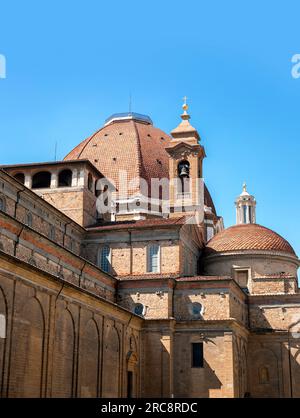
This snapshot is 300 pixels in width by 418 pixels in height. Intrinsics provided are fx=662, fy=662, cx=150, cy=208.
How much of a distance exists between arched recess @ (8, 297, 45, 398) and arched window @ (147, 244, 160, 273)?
1900 centimetres

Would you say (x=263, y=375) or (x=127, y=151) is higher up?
(x=127, y=151)

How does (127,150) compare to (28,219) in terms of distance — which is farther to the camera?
(127,150)

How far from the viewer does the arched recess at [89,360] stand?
32031mm

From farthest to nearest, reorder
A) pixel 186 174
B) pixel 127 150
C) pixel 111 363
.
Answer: pixel 127 150
pixel 186 174
pixel 111 363

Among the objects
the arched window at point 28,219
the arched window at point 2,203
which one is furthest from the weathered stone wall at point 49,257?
the arched window at point 28,219

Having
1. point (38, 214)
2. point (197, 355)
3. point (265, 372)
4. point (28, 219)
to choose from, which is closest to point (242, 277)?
point (265, 372)

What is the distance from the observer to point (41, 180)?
5109cm

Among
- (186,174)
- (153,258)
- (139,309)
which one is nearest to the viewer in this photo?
(139,309)

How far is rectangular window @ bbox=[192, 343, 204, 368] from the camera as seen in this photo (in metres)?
43.3

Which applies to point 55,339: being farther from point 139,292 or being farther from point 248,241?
point 248,241

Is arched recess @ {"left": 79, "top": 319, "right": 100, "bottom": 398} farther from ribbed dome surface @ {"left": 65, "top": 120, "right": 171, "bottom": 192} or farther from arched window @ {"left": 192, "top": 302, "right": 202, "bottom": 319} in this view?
ribbed dome surface @ {"left": 65, "top": 120, "right": 171, "bottom": 192}

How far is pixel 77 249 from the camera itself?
47312 millimetres

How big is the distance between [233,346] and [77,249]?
1289 cm

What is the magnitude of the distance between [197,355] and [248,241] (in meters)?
12.3
